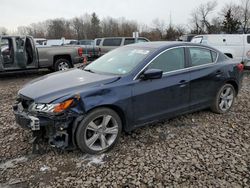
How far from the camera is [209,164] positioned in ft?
10.3

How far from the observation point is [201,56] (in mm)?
4484

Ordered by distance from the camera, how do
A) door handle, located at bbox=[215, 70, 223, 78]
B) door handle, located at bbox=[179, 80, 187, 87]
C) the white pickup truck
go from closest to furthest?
1. door handle, located at bbox=[179, 80, 187, 87]
2. door handle, located at bbox=[215, 70, 223, 78]
3. the white pickup truck

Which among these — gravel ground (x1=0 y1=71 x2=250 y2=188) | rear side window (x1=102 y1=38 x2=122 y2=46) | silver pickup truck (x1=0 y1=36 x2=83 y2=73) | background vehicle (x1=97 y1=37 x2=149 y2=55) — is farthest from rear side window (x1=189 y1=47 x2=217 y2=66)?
rear side window (x1=102 y1=38 x2=122 y2=46)

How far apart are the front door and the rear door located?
0.58ft

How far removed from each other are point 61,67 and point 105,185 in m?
8.27

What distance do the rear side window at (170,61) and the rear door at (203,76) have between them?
212 mm

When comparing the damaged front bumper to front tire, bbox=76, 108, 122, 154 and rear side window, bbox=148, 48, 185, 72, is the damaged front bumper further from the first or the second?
rear side window, bbox=148, 48, 185, 72

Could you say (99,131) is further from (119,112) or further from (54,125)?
(54,125)

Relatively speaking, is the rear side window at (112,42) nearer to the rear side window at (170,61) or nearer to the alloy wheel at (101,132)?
the rear side window at (170,61)

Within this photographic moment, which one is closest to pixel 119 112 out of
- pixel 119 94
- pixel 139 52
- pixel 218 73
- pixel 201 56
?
pixel 119 94

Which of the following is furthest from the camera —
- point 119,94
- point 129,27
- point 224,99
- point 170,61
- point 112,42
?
point 129,27

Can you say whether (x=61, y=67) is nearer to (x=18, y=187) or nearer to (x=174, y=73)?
(x=174, y=73)

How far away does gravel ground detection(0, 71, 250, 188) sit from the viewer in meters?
2.81

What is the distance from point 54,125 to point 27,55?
7382 millimetres
